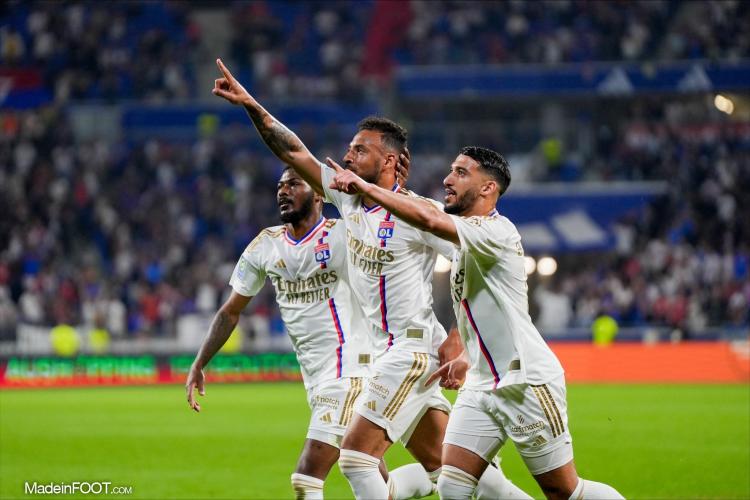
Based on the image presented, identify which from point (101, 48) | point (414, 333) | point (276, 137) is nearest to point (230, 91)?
point (276, 137)

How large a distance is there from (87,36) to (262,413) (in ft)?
65.3

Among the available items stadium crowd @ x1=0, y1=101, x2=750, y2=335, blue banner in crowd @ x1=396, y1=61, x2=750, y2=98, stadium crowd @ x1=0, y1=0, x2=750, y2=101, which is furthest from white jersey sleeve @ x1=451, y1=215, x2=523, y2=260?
blue banner in crowd @ x1=396, y1=61, x2=750, y2=98

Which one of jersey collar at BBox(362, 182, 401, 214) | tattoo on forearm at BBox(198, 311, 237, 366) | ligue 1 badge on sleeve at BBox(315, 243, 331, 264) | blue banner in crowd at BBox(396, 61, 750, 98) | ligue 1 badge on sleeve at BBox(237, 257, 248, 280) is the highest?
blue banner in crowd at BBox(396, 61, 750, 98)

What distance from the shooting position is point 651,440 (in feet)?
47.2

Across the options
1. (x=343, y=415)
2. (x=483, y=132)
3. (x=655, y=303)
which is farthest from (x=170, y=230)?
(x=343, y=415)

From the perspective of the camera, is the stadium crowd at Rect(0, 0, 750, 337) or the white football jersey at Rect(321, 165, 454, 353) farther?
the stadium crowd at Rect(0, 0, 750, 337)

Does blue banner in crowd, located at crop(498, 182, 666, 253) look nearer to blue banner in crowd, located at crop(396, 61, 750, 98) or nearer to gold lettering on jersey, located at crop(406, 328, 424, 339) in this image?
blue banner in crowd, located at crop(396, 61, 750, 98)

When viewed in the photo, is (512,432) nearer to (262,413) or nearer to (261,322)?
(262,413)

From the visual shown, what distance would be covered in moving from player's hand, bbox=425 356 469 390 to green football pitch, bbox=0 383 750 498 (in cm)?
388

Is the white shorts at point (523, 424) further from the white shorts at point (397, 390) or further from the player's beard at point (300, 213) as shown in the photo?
the player's beard at point (300, 213)

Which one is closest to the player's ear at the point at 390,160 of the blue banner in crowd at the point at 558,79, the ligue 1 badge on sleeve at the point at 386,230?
the ligue 1 badge on sleeve at the point at 386,230

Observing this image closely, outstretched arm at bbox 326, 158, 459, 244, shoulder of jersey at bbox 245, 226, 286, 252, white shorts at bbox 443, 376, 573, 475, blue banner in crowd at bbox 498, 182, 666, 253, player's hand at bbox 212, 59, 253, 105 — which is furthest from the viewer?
blue banner in crowd at bbox 498, 182, 666, 253

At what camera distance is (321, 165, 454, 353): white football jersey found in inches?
278

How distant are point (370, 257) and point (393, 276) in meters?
0.18
